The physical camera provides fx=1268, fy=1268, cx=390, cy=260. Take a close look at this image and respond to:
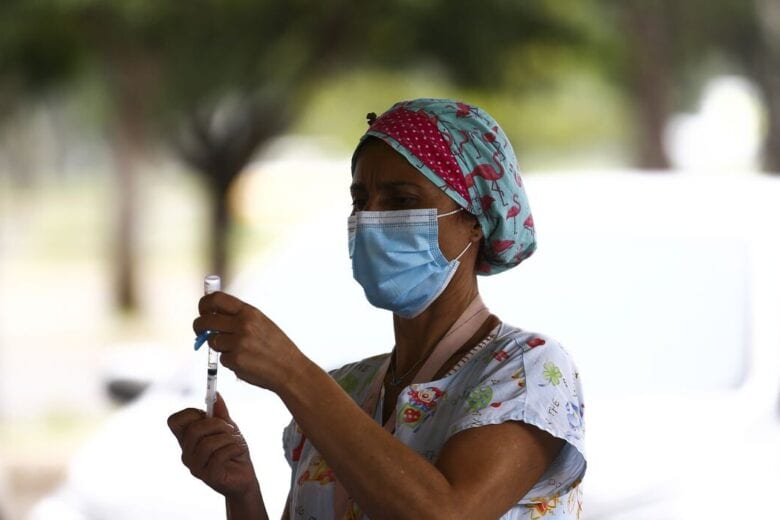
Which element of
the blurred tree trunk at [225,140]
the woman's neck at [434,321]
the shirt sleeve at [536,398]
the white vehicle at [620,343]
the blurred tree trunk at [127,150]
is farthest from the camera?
the blurred tree trunk at [127,150]

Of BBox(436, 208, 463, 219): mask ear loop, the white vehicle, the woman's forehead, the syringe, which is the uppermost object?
the woman's forehead

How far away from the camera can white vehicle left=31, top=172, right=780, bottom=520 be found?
125 inches

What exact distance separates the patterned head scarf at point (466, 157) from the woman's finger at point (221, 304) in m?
0.34

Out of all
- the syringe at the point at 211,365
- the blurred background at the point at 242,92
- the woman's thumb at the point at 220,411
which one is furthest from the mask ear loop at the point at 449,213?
the blurred background at the point at 242,92

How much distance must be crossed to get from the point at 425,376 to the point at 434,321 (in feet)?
0.31

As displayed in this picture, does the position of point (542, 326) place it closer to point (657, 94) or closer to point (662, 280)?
point (662, 280)

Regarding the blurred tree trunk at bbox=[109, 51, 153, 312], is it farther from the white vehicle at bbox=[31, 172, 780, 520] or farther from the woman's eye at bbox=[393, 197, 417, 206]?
the woman's eye at bbox=[393, 197, 417, 206]

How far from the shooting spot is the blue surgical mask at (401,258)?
1.79 m

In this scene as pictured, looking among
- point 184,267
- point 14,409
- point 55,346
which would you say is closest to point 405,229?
point 14,409

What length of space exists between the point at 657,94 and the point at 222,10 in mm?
4018

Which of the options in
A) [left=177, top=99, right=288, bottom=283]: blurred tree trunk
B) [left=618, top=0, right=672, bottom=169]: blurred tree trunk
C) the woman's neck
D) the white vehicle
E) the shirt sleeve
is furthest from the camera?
[left=618, top=0, right=672, bottom=169]: blurred tree trunk

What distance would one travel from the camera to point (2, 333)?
1252cm

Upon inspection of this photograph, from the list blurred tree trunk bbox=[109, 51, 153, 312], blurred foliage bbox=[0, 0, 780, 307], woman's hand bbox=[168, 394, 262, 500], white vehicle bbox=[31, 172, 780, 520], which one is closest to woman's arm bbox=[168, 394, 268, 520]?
woman's hand bbox=[168, 394, 262, 500]

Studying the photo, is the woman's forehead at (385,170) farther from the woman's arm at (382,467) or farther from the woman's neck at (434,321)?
the woman's arm at (382,467)
